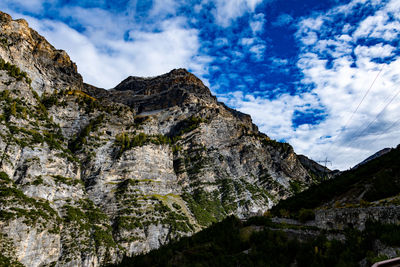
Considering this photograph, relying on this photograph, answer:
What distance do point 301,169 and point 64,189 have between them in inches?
4235

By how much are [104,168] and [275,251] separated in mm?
83107

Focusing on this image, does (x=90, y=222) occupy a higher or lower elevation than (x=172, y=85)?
lower

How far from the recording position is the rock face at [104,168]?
182 feet

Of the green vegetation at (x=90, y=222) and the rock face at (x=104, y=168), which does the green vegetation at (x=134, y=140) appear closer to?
the rock face at (x=104, y=168)

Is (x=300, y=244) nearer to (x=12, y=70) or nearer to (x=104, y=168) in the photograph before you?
(x=104, y=168)

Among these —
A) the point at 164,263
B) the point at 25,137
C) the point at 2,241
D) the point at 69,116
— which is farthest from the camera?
the point at 69,116

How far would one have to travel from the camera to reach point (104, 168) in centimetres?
8506

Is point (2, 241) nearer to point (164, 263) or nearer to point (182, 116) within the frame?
point (164, 263)

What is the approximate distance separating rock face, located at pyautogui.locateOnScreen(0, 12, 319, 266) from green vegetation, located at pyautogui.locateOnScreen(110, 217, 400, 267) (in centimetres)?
4684

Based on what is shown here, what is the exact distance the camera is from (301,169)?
12950cm

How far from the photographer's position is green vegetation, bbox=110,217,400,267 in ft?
27.6

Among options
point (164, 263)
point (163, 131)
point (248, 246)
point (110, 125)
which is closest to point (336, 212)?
point (248, 246)

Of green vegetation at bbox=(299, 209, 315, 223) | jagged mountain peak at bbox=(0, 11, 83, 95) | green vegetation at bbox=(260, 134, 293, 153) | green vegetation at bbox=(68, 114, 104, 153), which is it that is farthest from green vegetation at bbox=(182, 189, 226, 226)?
jagged mountain peak at bbox=(0, 11, 83, 95)

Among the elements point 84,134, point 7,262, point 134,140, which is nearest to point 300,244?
point 7,262
